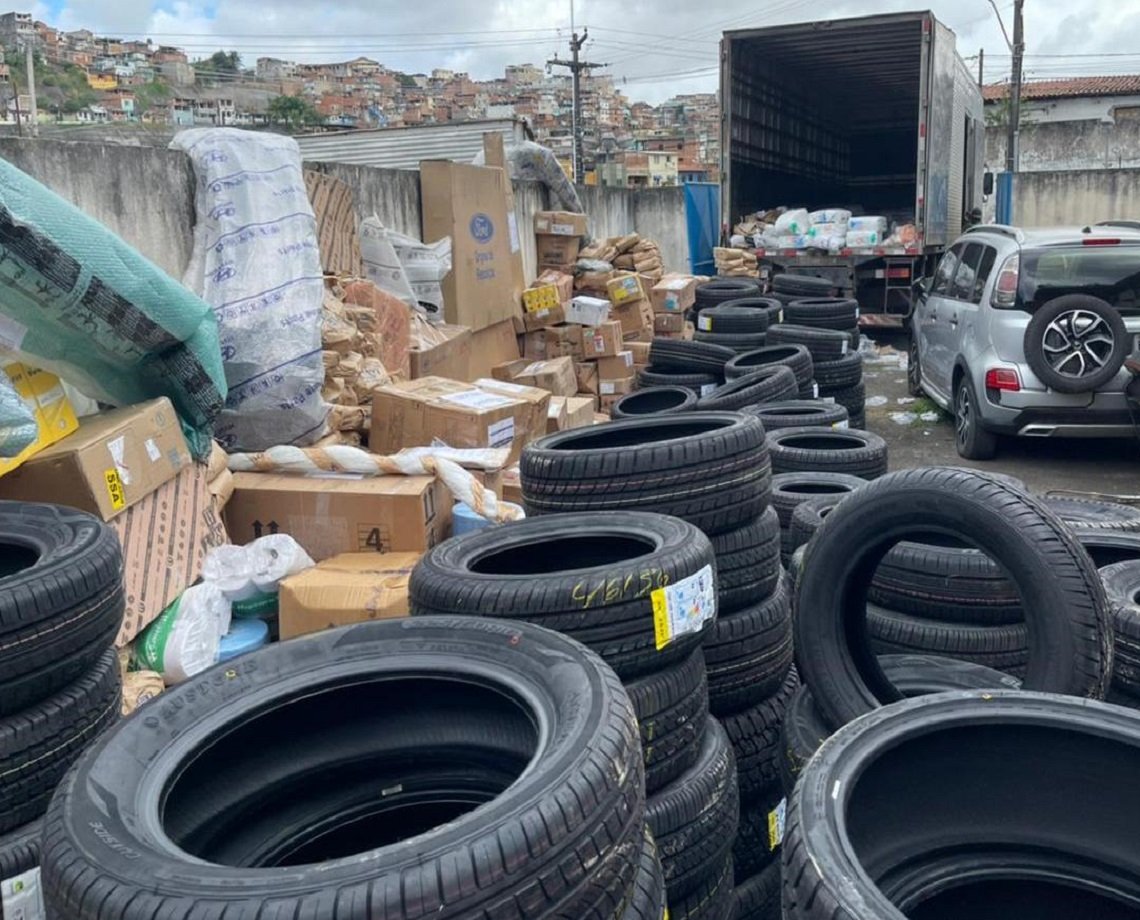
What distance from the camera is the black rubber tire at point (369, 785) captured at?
1452mm

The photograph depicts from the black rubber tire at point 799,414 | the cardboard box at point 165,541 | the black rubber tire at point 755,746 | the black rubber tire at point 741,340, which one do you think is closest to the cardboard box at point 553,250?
the black rubber tire at point 741,340

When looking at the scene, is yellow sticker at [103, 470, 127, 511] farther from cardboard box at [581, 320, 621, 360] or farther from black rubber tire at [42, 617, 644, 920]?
cardboard box at [581, 320, 621, 360]

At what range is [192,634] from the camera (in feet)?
12.6

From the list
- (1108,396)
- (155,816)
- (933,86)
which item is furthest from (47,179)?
(933,86)

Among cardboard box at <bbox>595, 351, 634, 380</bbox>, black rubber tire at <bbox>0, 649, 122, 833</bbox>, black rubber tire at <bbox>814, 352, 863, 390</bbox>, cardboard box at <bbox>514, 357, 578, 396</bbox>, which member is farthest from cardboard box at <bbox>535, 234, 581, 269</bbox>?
black rubber tire at <bbox>0, 649, 122, 833</bbox>

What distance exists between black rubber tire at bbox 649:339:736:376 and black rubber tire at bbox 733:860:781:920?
5.03m

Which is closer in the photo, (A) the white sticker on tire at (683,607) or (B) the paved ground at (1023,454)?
(A) the white sticker on tire at (683,607)

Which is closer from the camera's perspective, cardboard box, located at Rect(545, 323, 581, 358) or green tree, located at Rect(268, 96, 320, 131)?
cardboard box, located at Rect(545, 323, 581, 358)

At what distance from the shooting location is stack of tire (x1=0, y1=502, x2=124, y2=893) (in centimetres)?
249

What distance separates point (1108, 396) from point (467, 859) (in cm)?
670

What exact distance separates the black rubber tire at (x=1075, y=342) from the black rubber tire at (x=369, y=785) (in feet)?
19.1

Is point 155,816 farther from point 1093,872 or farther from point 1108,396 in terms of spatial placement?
point 1108,396

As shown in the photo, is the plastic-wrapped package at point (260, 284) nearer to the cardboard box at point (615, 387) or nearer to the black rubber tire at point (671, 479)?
the black rubber tire at point (671, 479)

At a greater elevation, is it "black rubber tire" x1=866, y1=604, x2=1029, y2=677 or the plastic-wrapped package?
the plastic-wrapped package
